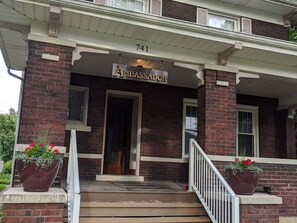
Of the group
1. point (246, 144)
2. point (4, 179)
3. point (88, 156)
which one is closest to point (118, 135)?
point (88, 156)

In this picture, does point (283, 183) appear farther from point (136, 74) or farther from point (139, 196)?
point (136, 74)

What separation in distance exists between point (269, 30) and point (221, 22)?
4.58ft

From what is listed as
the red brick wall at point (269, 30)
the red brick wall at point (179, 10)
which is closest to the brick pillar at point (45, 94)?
the red brick wall at point (179, 10)

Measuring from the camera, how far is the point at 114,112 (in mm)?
8477

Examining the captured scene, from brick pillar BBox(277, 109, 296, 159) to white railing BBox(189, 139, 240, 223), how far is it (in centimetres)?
458

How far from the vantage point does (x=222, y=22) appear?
27.3 ft

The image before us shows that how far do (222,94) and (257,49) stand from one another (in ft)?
3.51

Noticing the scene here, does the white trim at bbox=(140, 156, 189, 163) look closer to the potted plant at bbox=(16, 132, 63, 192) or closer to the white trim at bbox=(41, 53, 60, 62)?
the white trim at bbox=(41, 53, 60, 62)

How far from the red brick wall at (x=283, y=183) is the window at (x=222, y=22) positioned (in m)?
3.87

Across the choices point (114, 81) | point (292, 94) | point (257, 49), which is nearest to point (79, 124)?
point (114, 81)

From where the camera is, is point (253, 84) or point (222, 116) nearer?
point (222, 116)

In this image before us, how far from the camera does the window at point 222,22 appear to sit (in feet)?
27.0

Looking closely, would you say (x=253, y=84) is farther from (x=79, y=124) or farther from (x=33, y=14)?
(x=33, y=14)

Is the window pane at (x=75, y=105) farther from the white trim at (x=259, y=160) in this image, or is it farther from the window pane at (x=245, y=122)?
the window pane at (x=245, y=122)
